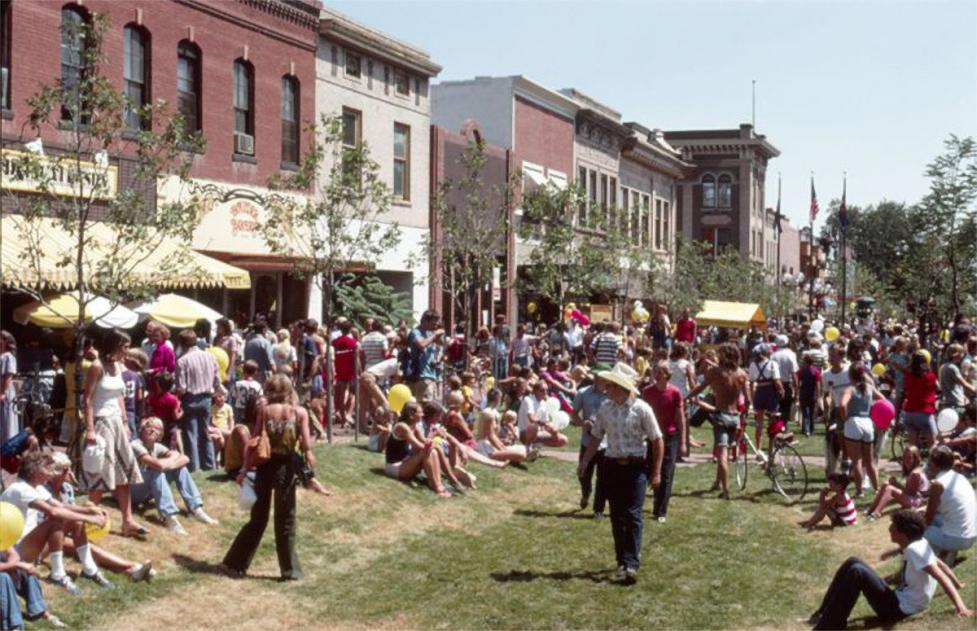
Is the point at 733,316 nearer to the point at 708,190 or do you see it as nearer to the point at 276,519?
the point at 276,519

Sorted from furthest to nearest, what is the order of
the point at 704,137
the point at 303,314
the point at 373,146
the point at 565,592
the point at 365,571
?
the point at 704,137 < the point at 373,146 < the point at 303,314 < the point at 365,571 < the point at 565,592

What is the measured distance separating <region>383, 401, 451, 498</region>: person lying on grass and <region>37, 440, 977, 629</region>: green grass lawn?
22 centimetres

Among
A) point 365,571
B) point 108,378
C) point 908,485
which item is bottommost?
point 365,571

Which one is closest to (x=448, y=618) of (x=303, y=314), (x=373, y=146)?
(x=303, y=314)

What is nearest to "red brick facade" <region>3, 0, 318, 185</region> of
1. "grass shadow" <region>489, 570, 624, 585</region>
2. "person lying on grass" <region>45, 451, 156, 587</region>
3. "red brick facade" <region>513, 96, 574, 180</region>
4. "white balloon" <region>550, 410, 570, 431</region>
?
"white balloon" <region>550, 410, 570, 431</region>

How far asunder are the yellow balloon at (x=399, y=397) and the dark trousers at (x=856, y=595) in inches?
321

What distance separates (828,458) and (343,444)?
22.0 ft

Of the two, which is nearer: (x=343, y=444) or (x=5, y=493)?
(x=5, y=493)

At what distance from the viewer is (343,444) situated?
18.0m

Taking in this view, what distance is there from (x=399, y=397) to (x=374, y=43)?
666 inches

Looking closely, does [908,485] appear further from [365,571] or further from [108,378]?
[108,378]

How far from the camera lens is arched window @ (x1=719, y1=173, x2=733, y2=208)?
3043 inches

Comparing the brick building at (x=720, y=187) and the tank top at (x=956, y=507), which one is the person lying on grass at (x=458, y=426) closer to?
the tank top at (x=956, y=507)

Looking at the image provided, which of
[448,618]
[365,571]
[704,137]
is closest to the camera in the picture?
[448,618]
